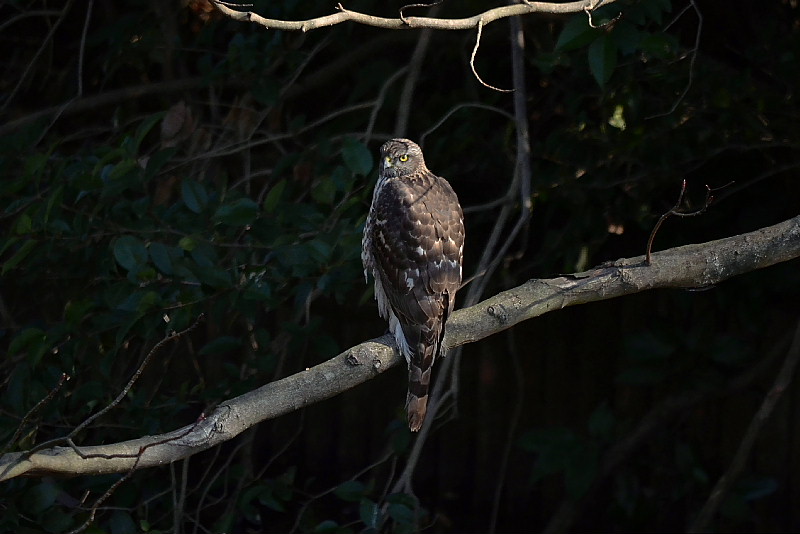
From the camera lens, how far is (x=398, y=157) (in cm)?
351

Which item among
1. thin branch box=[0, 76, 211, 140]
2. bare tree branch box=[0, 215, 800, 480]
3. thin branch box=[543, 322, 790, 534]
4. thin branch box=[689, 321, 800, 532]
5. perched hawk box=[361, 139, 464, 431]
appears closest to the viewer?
bare tree branch box=[0, 215, 800, 480]

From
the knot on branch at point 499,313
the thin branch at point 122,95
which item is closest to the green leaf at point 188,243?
the knot on branch at point 499,313

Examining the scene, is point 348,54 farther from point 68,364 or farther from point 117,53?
point 68,364

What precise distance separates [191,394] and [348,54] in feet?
5.18

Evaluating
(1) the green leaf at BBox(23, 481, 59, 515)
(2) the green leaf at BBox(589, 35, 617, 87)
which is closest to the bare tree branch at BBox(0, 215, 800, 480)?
(2) the green leaf at BBox(589, 35, 617, 87)

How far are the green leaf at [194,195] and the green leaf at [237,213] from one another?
184 mm

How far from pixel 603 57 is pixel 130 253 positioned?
1.36 metres

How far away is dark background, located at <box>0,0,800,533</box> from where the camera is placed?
328 cm

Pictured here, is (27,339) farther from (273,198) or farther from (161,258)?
(273,198)

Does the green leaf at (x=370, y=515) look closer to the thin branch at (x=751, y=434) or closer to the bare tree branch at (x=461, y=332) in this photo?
the bare tree branch at (x=461, y=332)

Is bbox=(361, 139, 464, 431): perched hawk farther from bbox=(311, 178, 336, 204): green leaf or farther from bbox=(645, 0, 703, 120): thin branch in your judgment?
bbox=(645, 0, 703, 120): thin branch

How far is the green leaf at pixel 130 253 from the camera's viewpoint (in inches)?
123

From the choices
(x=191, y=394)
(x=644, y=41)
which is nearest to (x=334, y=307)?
(x=191, y=394)

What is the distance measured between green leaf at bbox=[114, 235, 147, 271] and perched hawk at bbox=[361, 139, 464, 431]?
614 millimetres
